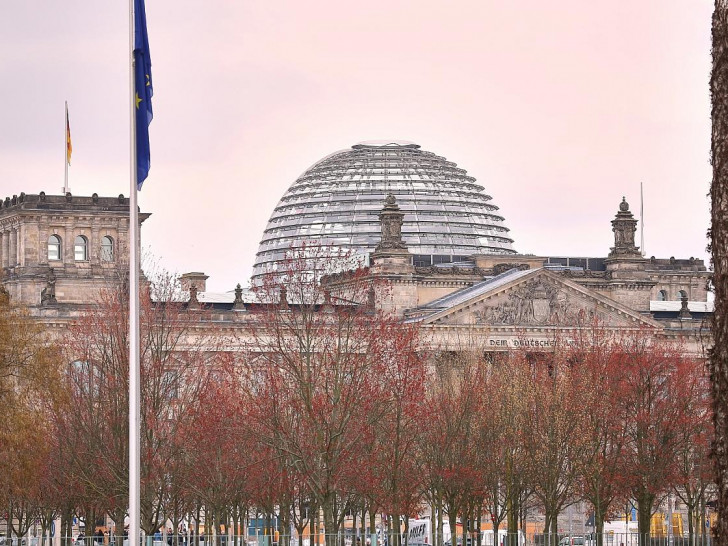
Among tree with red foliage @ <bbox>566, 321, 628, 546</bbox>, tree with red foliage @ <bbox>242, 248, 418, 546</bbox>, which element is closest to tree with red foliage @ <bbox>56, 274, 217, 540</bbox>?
tree with red foliage @ <bbox>242, 248, 418, 546</bbox>

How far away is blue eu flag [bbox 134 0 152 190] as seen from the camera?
3403cm

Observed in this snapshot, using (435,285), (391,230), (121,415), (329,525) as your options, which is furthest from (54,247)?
(329,525)

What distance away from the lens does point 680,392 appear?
82.4 metres

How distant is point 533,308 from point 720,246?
338ft

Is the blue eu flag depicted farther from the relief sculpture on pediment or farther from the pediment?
the relief sculpture on pediment

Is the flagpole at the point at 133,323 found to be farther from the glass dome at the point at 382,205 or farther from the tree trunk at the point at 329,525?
the glass dome at the point at 382,205

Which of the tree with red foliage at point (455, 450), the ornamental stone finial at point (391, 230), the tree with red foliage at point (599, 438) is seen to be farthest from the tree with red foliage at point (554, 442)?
the ornamental stone finial at point (391, 230)

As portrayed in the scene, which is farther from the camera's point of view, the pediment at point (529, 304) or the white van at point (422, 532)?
the pediment at point (529, 304)

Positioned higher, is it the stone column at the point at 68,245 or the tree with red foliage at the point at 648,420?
the stone column at the point at 68,245

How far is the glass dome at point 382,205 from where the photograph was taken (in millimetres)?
168125

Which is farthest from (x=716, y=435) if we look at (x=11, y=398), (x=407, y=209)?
(x=407, y=209)

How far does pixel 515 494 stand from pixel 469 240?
94.9 meters

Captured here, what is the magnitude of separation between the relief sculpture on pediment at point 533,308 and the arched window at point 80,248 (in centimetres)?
2627

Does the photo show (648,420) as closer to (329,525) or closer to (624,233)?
(329,525)
